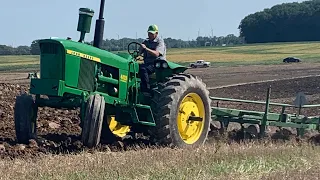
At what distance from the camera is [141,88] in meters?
10.7

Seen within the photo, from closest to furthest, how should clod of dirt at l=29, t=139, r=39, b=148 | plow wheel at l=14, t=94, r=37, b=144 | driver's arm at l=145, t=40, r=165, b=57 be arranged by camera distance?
1. clod of dirt at l=29, t=139, r=39, b=148
2. plow wheel at l=14, t=94, r=37, b=144
3. driver's arm at l=145, t=40, r=165, b=57

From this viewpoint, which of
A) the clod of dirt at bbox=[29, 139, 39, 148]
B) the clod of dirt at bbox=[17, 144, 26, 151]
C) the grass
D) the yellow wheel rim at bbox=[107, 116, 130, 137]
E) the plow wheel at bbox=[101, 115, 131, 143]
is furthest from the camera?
the grass

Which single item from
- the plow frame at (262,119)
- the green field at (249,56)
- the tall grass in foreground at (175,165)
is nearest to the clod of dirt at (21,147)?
the tall grass in foreground at (175,165)

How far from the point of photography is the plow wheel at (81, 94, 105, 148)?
9.26 m

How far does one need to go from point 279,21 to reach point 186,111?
103 metres

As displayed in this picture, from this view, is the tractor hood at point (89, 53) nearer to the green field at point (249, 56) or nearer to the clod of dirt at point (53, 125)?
the clod of dirt at point (53, 125)

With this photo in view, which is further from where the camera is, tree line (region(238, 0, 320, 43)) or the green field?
tree line (region(238, 0, 320, 43))

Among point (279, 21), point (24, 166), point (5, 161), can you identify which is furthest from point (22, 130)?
point (279, 21)

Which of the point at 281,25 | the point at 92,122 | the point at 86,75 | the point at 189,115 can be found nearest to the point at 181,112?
the point at 189,115

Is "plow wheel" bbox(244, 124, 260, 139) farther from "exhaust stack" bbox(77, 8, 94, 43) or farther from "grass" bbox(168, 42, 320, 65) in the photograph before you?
"grass" bbox(168, 42, 320, 65)

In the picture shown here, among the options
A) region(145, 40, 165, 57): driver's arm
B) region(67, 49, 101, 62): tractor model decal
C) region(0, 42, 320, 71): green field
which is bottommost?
region(0, 42, 320, 71): green field

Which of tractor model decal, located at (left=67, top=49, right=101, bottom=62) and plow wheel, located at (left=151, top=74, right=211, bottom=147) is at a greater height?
tractor model decal, located at (left=67, top=49, right=101, bottom=62)

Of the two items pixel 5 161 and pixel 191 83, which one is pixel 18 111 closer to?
pixel 5 161

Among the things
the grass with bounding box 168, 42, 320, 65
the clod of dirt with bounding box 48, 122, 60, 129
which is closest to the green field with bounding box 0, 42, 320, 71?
the grass with bounding box 168, 42, 320, 65
